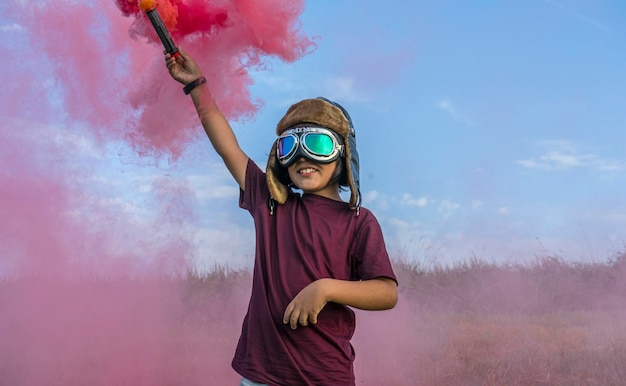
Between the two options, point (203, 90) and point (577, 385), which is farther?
point (577, 385)

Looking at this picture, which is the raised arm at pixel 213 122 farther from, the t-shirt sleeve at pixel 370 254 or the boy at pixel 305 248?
the t-shirt sleeve at pixel 370 254

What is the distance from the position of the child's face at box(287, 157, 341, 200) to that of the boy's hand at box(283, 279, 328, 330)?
0.47 m

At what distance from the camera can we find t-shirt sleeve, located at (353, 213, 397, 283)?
2.67 meters

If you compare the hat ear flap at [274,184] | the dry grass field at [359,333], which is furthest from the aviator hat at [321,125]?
the dry grass field at [359,333]

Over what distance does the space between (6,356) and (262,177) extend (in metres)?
3.26

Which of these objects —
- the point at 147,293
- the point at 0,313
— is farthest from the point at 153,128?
the point at 0,313

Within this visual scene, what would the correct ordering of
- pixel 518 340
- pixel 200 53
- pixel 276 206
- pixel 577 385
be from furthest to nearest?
1. pixel 518 340
2. pixel 577 385
3. pixel 200 53
4. pixel 276 206

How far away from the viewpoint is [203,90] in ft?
9.94

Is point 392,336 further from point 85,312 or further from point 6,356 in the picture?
point 6,356

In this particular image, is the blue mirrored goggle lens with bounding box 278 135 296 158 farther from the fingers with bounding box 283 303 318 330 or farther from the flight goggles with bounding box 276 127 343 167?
the fingers with bounding box 283 303 318 330

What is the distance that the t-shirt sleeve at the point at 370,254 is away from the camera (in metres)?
2.67

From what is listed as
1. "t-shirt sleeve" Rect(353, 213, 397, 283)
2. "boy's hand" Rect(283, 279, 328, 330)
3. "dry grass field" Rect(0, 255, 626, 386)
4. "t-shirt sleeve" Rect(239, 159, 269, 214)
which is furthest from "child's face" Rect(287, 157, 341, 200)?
"dry grass field" Rect(0, 255, 626, 386)

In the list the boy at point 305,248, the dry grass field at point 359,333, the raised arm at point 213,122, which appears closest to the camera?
the boy at point 305,248

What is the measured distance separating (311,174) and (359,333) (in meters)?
3.03
